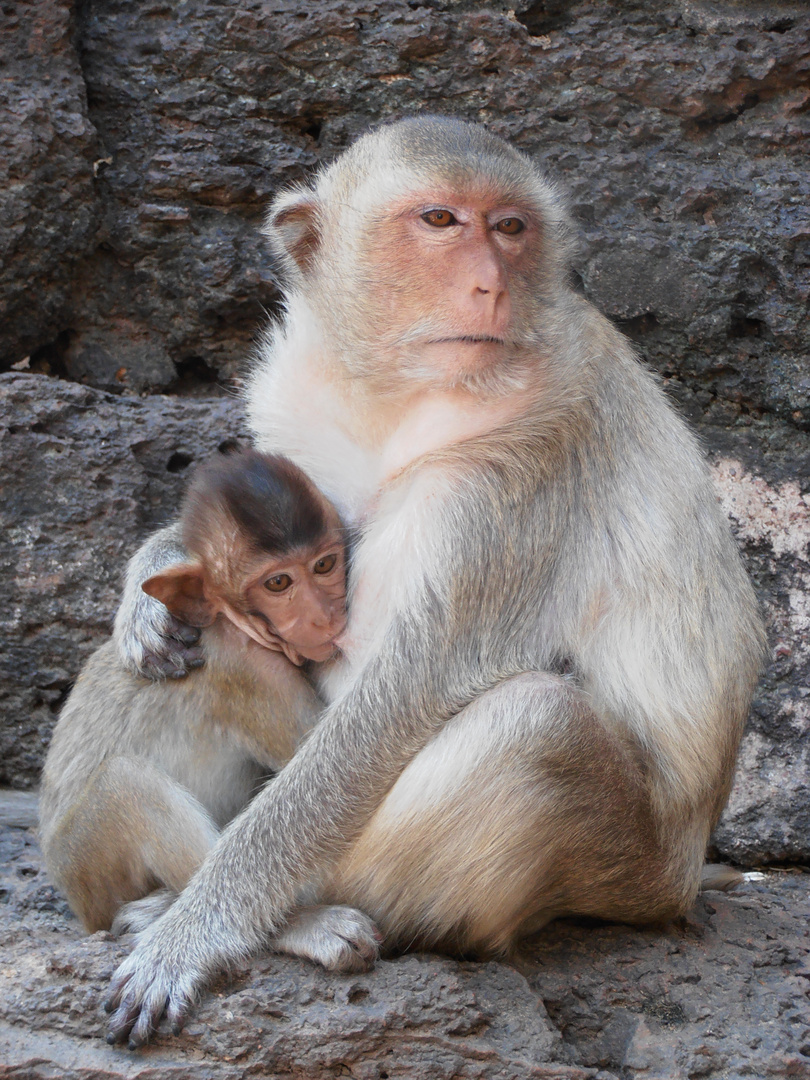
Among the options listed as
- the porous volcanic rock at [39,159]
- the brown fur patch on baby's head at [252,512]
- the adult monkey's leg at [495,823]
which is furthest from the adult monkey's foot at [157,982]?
the porous volcanic rock at [39,159]

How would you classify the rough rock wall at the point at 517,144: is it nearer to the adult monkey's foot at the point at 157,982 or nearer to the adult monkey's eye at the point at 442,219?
the adult monkey's eye at the point at 442,219

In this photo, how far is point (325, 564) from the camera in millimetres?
3518

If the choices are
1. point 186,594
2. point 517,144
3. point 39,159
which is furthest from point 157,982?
point 517,144

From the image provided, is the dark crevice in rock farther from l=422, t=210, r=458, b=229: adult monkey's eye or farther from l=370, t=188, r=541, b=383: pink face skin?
l=422, t=210, r=458, b=229: adult monkey's eye

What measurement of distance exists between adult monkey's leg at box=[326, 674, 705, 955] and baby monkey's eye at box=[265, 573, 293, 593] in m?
0.64

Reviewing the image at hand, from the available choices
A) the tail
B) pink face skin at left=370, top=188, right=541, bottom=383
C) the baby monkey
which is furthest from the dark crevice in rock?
the tail

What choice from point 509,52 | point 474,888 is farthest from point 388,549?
point 509,52

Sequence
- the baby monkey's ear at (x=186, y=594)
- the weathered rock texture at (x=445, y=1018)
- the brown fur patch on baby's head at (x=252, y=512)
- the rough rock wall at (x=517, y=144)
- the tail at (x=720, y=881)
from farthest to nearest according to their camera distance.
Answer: the rough rock wall at (x=517, y=144) < the tail at (x=720, y=881) < the baby monkey's ear at (x=186, y=594) < the brown fur patch on baby's head at (x=252, y=512) < the weathered rock texture at (x=445, y=1018)

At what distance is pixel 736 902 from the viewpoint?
162 inches

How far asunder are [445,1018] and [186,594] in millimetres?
1429

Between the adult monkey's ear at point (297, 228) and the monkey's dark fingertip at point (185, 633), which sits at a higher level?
the adult monkey's ear at point (297, 228)

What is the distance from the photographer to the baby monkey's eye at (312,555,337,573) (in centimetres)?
349

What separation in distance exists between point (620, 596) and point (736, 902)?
129cm

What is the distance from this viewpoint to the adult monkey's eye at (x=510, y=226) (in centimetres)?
345
